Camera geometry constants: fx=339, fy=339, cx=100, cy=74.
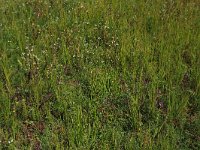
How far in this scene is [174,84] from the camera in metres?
5.77

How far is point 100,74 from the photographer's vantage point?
5742 millimetres

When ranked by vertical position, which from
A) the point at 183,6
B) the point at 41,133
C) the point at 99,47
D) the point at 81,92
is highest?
the point at 183,6

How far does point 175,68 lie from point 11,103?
285 cm

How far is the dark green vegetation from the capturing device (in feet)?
16.1

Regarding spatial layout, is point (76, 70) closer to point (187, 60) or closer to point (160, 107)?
point (160, 107)

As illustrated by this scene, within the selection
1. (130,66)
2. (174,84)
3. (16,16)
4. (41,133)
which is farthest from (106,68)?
(16,16)

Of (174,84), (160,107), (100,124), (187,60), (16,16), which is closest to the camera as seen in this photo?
(100,124)

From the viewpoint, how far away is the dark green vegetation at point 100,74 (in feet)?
16.1

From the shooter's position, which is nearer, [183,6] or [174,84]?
[174,84]

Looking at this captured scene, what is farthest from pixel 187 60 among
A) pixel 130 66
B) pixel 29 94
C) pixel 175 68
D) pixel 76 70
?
pixel 29 94

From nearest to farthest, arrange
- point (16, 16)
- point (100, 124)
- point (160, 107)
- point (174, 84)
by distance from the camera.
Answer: point (100, 124) → point (160, 107) → point (174, 84) → point (16, 16)

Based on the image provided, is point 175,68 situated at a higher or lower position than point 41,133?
higher

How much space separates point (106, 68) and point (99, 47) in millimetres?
697

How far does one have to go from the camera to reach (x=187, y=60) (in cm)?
633
